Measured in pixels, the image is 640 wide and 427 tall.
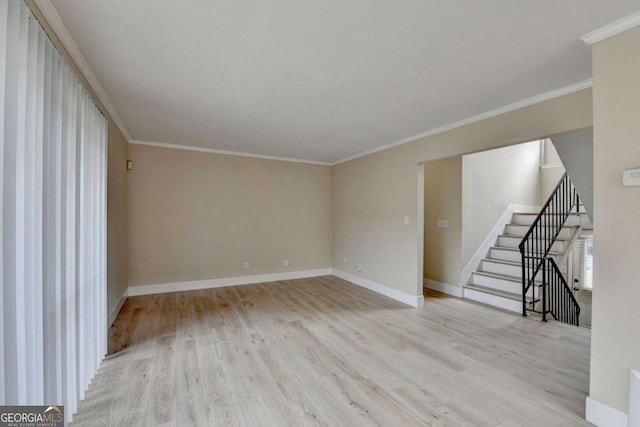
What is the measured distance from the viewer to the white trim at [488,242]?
15.1 ft

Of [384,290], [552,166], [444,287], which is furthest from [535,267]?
[552,166]

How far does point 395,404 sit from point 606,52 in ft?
9.11

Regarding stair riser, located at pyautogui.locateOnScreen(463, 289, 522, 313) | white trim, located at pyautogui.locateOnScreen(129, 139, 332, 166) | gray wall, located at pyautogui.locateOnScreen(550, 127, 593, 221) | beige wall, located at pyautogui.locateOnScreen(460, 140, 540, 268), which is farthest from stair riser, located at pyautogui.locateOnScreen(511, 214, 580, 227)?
white trim, located at pyautogui.locateOnScreen(129, 139, 332, 166)

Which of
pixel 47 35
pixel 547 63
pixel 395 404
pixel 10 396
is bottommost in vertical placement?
pixel 395 404

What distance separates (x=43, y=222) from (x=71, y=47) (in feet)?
4.22

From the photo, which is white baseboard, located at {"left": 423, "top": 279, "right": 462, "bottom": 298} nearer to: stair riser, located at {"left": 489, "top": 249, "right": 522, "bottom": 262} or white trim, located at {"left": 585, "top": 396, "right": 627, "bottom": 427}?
stair riser, located at {"left": 489, "top": 249, "right": 522, "bottom": 262}

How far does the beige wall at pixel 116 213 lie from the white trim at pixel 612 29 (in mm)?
3830

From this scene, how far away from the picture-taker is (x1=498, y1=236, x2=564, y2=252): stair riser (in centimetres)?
450

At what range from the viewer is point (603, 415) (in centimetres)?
169

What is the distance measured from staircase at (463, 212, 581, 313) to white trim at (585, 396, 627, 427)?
2293 mm

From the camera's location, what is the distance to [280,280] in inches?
213

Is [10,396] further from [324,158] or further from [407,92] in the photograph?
[324,158]

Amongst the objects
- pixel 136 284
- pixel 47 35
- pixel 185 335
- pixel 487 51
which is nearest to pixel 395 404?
pixel 185 335

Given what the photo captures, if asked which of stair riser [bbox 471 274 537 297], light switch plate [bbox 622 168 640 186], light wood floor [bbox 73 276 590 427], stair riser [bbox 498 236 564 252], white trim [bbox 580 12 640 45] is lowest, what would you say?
light wood floor [bbox 73 276 590 427]
